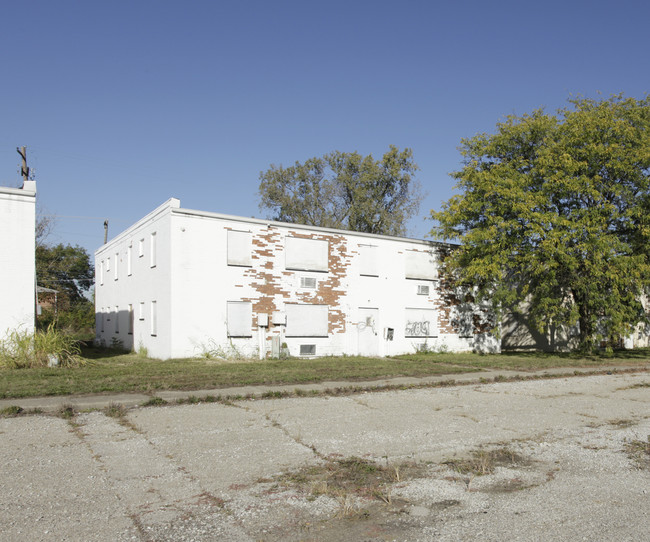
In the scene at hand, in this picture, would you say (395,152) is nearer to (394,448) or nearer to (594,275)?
(594,275)

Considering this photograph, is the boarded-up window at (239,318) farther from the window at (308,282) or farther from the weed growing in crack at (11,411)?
the weed growing in crack at (11,411)

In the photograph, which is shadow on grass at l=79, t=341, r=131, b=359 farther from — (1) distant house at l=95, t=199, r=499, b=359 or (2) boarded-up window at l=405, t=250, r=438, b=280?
(2) boarded-up window at l=405, t=250, r=438, b=280

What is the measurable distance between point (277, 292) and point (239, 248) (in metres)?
2.23

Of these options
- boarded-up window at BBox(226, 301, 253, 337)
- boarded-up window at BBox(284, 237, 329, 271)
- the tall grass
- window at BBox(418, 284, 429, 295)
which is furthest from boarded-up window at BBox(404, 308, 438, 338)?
the tall grass

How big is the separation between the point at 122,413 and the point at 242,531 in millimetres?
5471

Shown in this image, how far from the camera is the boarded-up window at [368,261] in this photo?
78.1 feet

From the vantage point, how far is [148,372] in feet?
49.3

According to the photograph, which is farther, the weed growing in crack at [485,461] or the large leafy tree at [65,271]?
the large leafy tree at [65,271]

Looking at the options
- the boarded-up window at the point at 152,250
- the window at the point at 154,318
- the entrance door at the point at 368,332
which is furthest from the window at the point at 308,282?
the boarded-up window at the point at 152,250

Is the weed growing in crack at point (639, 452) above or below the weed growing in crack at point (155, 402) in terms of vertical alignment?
below

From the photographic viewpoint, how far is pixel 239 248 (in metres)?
21.2

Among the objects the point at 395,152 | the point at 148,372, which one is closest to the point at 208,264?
the point at 148,372

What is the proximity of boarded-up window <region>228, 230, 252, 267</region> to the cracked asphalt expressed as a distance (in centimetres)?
1118

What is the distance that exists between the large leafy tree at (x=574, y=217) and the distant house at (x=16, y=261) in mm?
15593
